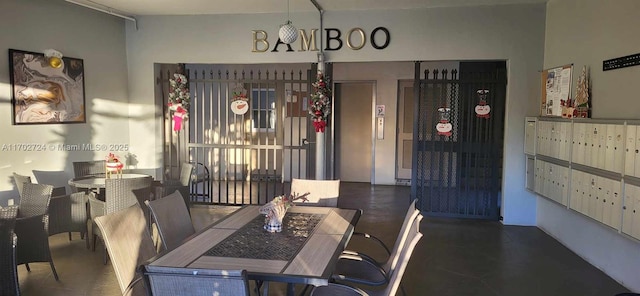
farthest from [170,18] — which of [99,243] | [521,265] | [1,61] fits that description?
[521,265]

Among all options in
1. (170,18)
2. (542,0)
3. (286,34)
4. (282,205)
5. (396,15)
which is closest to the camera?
(282,205)

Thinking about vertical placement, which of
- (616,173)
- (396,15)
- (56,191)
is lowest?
(56,191)

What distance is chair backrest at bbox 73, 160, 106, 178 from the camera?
19.8 feet

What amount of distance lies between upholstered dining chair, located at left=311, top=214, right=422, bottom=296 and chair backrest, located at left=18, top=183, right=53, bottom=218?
303 centimetres

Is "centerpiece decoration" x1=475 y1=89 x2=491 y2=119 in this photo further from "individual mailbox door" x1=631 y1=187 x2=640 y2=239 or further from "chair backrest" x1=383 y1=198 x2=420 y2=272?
"chair backrest" x1=383 y1=198 x2=420 y2=272

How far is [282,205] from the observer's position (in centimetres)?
319

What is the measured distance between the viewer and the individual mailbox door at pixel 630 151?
3.70m

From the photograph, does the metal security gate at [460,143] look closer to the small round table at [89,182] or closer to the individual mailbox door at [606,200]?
the individual mailbox door at [606,200]

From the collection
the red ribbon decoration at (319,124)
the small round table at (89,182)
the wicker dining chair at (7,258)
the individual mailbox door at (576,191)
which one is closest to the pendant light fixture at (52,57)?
the small round table at (89,182)

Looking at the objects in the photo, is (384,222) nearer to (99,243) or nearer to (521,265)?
(521,265)

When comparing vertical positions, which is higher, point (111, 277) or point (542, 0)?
point (542, 0)

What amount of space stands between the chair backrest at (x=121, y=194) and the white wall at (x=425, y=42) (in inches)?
116

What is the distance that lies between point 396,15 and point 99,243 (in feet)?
15.7

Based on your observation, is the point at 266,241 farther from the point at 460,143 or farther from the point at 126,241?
the point at 460,143
